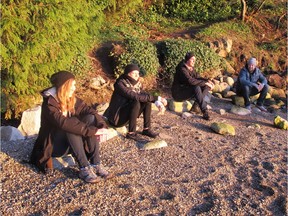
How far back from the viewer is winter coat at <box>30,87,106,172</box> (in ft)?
12.9

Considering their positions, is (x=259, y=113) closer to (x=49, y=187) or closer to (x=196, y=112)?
(x=196, y=112)

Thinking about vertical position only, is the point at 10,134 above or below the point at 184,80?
below

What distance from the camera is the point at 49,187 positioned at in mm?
4051

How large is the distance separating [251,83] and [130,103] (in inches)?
139

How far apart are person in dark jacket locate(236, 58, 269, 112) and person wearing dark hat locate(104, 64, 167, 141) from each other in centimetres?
298

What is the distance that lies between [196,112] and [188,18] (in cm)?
740

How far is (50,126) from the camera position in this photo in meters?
4.07

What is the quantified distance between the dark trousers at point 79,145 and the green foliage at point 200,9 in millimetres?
10436

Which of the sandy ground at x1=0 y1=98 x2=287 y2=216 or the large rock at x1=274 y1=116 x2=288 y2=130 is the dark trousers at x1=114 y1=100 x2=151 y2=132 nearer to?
the sandy ground at x1=0 y1=98 x2=287 y2=216

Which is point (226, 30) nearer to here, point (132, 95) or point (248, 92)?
point (248, 92)

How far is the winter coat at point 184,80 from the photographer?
6.82 meters

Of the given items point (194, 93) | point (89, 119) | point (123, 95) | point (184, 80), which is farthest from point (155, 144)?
point (184, 80)

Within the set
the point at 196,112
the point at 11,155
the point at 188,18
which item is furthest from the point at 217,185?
the point at 188,18

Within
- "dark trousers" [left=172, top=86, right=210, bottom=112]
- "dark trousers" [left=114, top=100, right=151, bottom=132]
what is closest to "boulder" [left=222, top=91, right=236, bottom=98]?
"dark trousers" [left=172, top=86, right=210, bottom=112]
